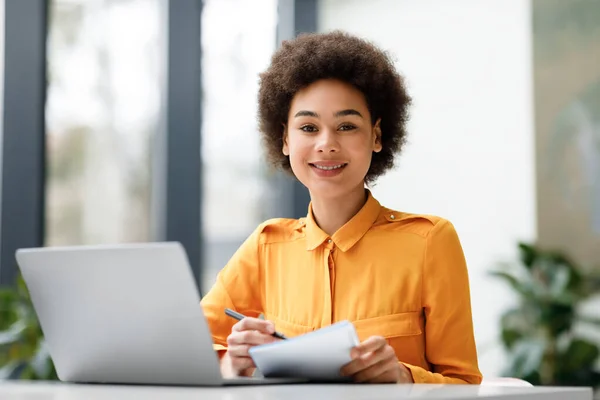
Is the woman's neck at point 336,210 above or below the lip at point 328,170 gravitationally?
below

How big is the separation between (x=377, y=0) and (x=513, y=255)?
60.7 inches

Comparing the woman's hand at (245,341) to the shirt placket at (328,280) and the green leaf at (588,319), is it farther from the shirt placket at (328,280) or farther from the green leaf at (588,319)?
the green leaf at (588,319)

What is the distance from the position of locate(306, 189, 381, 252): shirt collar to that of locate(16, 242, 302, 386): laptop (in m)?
0.43

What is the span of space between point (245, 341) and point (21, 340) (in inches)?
81.7

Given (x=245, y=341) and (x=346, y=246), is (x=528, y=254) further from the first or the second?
(x=245, y=341)

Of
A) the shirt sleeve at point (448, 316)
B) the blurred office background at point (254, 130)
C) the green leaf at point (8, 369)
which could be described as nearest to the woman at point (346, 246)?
the shirt sleeve at point (448, 316)

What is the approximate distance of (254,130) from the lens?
3494 mm

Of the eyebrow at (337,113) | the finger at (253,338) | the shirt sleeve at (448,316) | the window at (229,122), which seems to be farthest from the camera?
the window at (229,122)

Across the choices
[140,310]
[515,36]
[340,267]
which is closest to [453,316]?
[340,267]

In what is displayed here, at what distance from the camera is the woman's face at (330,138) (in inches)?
58.2

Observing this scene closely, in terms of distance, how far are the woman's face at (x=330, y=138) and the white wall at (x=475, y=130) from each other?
2414 millimetres

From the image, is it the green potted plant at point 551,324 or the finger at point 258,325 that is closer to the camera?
the finger at point 258,325

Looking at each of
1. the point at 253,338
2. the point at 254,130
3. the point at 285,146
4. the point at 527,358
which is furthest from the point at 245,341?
the point at 527,358

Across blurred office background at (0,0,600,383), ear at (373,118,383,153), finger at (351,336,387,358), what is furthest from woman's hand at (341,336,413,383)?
blurred office background at (0,0,600,383)
